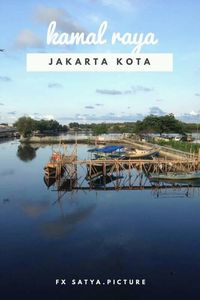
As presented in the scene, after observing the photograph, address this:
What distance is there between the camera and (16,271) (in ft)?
72.4

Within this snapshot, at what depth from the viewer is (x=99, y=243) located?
1066 inches

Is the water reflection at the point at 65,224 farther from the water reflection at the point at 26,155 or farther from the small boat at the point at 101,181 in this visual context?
the water reflection at the point at 26,155

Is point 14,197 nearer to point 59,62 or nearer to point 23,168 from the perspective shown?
point 59,62

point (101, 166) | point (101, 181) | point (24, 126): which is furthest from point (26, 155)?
point (24, 126)

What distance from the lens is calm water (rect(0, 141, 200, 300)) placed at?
20.0 metres

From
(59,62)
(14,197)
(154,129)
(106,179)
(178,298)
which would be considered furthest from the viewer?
(154,129)

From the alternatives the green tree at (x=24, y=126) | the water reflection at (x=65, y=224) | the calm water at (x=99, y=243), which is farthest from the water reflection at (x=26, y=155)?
the green tree at (x=24, y=126)

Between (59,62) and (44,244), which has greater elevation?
(59,62)

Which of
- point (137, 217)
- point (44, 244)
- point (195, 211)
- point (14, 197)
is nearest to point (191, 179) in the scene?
point (195, 211)

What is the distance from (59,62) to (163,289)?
51.0ft

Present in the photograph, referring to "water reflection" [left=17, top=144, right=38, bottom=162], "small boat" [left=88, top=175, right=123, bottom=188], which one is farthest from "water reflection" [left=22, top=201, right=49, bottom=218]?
"water reflection" [left=17, top=144, right=38, bottom=162]

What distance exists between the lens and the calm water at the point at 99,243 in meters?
20.0

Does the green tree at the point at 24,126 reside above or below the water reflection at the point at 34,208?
above

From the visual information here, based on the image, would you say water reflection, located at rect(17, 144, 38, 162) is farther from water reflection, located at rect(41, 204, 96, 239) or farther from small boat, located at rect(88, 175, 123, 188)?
water reflection, located at rect(41, 204, 96, 239)
